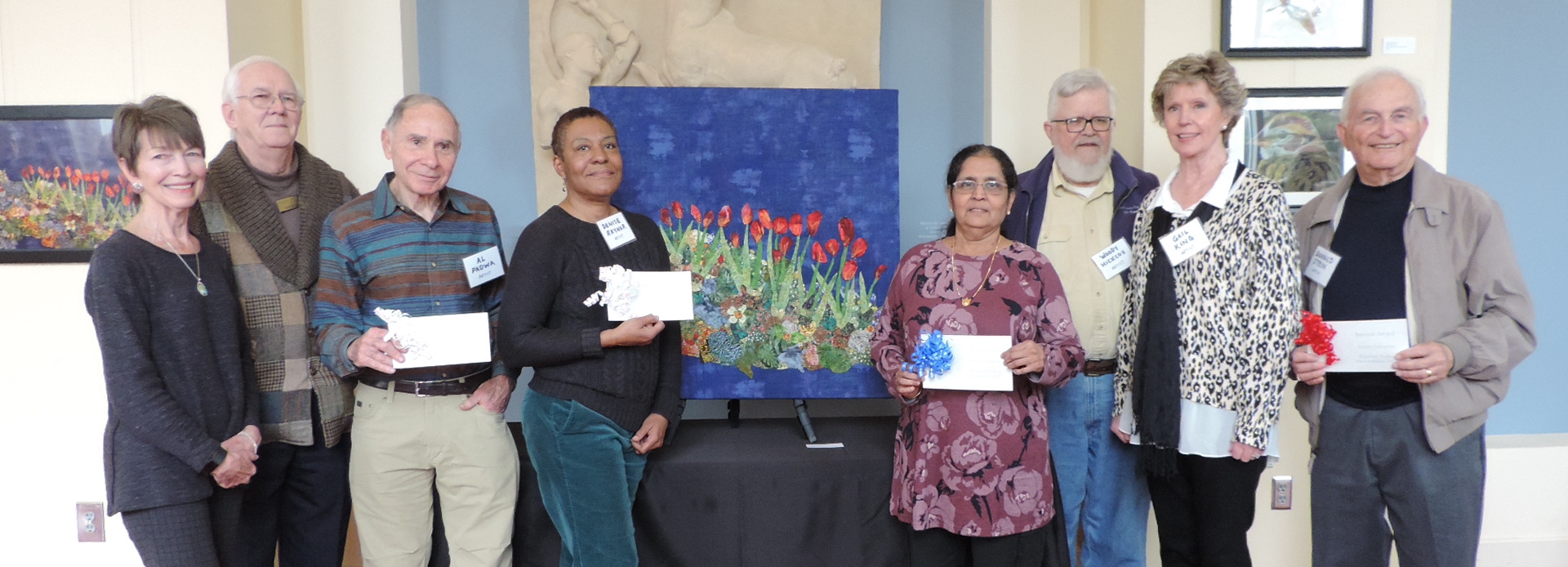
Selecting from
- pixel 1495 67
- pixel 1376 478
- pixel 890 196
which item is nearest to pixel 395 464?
pixel 890 196

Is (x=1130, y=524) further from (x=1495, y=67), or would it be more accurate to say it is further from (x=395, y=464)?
(x=1495, y=67)

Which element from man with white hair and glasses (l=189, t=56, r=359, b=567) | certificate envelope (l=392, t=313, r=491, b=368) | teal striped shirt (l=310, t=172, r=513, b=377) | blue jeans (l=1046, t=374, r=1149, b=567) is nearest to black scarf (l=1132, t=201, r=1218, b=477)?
blue jeans (l=1046, t=374, r=1149, b=567)

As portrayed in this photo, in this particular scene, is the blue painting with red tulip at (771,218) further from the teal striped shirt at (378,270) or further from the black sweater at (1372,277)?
the black sweater at (1372,277)

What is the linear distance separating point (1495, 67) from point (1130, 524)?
316 centimetres

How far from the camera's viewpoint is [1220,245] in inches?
82.3

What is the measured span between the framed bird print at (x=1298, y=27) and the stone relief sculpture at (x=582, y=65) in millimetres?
2455

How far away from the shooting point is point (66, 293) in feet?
10.4

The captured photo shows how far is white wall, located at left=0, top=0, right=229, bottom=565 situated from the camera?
307 centimetres

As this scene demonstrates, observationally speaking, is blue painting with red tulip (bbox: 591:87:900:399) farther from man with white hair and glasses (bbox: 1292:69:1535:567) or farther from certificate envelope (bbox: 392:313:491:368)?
man with white hair and glasses (bbox: 1292:69:1535:567)

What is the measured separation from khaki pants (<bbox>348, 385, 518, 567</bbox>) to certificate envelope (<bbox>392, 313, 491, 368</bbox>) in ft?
0.58

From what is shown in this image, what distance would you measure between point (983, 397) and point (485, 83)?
2.84 meters

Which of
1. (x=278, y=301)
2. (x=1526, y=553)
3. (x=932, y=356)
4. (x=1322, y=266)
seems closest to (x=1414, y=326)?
(x=1322, y=266)

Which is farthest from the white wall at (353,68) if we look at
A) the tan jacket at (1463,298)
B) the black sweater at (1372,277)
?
the tan jacket at (1463,298)

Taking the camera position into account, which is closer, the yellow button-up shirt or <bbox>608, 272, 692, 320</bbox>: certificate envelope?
<bbox>608, 272, 692, 320</bbox>: certificate envelope
